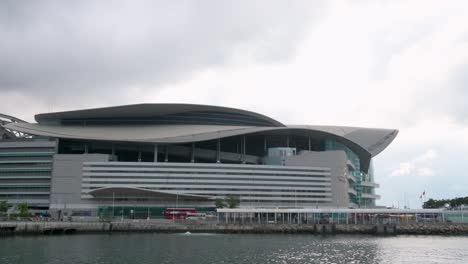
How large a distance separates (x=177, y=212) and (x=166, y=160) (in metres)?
18.7

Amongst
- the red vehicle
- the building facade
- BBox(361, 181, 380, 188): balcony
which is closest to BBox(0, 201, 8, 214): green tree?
the building facade

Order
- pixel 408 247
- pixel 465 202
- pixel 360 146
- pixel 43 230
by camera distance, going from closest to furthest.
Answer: pixel 408 247, pixel 43 230, pixel 360 146, pixel 465 202

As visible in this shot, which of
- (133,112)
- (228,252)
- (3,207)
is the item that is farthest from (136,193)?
(228,252)

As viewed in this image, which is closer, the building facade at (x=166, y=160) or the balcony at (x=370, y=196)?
the building facade at (x=166, y=160)

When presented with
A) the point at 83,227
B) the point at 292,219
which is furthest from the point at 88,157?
the point at 292,219

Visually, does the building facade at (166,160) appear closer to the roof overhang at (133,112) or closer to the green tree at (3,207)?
the roof overhang at (133,112)

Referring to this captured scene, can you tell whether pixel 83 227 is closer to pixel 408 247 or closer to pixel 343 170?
pixel 408 247

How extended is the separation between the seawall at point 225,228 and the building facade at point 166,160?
2793 centimetres

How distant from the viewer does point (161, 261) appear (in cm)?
4566

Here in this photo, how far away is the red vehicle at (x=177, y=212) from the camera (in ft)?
347

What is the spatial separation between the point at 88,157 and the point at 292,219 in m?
50.5

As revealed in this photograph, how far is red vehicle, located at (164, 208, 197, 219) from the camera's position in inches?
4161

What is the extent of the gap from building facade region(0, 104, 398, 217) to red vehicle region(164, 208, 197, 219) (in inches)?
217

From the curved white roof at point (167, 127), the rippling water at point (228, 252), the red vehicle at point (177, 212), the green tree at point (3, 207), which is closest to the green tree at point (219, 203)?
the red vehicle at point (177, 212)
